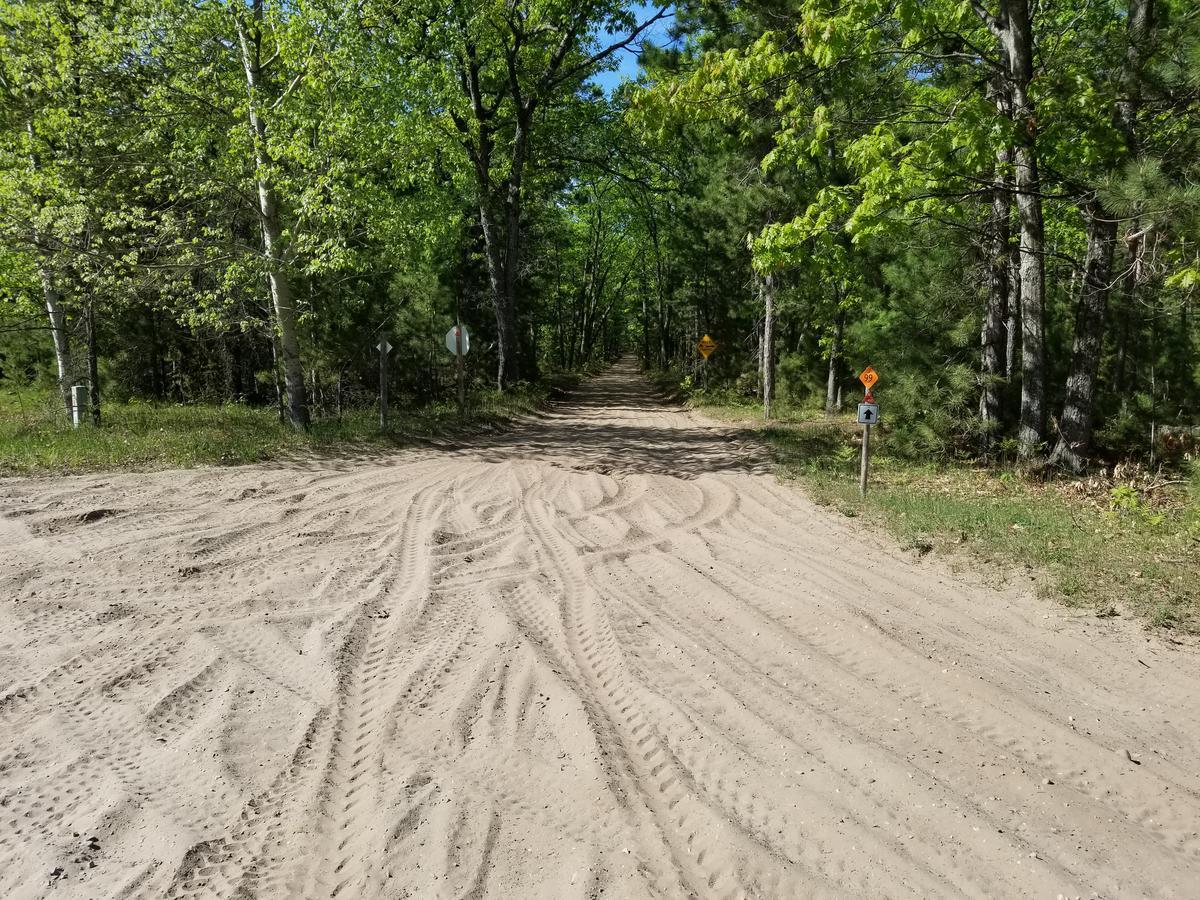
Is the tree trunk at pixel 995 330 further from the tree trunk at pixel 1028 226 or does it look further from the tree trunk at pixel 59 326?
the tree trunk at pixel 59 326

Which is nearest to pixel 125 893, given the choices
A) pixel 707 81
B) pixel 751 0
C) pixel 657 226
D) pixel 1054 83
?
pixel 707 81

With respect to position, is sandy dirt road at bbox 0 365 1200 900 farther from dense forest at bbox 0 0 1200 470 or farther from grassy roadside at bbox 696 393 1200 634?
dense forest at bbox 0 0 1200 470

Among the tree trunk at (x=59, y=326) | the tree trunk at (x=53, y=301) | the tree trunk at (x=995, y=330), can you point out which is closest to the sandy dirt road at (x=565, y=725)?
the tree trunk at (x=995, y=330)

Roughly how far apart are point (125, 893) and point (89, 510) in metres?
6.43

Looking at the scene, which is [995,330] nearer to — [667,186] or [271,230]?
[271,230]

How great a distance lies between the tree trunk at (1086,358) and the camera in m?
9.65

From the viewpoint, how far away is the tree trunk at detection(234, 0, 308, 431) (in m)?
12.7

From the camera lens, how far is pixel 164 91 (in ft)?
40.5

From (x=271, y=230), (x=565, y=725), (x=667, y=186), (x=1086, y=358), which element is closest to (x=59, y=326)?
(x=271, y=230)

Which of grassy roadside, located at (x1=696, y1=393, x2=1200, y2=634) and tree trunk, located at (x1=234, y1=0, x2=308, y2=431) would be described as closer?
grassy roadside, located at (x1=696, y1=393, x2=1200, y2=634)

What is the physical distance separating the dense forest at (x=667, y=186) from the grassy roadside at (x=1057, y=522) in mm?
1166

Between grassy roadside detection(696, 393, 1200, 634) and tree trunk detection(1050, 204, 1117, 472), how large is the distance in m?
0.60

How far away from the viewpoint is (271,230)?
13.4 metres

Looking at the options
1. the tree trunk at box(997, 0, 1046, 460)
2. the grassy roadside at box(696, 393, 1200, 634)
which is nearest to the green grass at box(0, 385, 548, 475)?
the grassy roadside at box(696, 393, 1200, 634)
